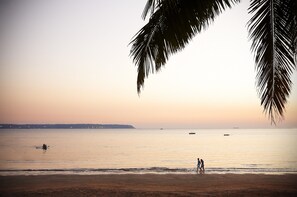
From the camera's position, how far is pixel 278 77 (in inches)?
140

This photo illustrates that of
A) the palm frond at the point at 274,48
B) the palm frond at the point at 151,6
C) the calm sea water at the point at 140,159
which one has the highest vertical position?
the palm frond at the point at 151,6

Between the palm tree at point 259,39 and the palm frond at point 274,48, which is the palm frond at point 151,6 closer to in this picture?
the palm tree at point 259,39

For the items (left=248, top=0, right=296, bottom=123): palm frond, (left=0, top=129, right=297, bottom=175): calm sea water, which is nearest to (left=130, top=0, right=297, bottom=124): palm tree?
(left=248, top=0, right=296, bottom=123): palm frond

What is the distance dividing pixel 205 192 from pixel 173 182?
13.0 feet

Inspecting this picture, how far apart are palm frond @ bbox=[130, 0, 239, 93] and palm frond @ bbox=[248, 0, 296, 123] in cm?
54

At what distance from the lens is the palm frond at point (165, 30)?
144 inches

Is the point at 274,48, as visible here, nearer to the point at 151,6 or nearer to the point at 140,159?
the point at 151,6

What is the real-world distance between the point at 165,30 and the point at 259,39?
3.51ft

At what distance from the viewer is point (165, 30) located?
370 centimetres

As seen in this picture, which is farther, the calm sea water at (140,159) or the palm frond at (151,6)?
the calm sea water at (140,159)

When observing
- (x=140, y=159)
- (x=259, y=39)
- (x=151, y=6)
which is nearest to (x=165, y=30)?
(x=151, y=6)

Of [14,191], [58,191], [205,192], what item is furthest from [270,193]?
[14,191]

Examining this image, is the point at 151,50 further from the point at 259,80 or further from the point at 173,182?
the point at 173,182

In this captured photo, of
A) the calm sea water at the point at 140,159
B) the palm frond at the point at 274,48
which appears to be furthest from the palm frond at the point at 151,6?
the calm sea water at the point at 140,159
